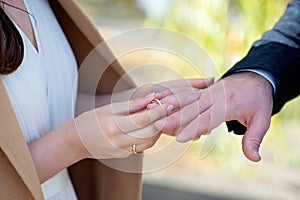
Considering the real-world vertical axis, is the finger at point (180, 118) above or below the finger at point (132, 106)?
below

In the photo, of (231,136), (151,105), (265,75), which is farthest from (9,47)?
(231,136)

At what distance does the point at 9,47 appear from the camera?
1.09 metres

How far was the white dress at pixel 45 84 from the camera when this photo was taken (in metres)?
1.15

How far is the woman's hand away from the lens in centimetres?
110

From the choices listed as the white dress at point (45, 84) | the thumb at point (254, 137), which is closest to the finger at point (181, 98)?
the thumb at point (254, 137)

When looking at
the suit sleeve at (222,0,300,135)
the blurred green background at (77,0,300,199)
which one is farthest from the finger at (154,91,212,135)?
the blurred green background at (77,0,300,199)

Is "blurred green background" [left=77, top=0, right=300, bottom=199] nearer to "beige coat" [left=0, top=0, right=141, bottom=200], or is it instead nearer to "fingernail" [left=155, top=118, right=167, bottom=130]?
"beige coat" [left=0, top=0, right=141, bottom=200]

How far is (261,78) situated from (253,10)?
69.7 inches

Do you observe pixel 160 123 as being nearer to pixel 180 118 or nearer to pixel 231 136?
pixel 180 118

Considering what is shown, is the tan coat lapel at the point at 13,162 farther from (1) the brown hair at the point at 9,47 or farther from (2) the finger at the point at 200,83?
(2) the finger at the point at 200,83

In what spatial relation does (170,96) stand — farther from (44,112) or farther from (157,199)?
(157,199)

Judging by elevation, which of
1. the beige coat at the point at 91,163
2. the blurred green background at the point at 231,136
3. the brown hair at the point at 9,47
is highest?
the brown hair at the point at 9,47

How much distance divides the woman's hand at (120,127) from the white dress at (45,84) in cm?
9

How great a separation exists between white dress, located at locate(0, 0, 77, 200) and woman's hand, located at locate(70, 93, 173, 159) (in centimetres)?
9
